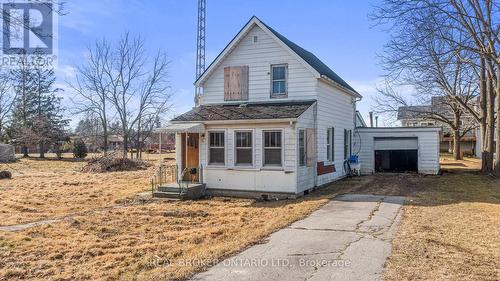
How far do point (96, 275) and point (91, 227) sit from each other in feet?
12.7

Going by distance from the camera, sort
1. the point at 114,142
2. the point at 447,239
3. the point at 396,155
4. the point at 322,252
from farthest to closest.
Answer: the point at 114,142, the point at 396,155, the point at 447,239, the point at 322,252

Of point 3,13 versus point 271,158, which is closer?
point 3,13

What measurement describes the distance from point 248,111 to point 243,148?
1.52m

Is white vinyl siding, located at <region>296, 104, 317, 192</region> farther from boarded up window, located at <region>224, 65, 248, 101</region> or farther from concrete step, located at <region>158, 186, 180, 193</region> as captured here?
concrete step, located at <region>158, 186, 180, 193</region>

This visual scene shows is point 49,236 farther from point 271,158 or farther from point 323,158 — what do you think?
point 323,158

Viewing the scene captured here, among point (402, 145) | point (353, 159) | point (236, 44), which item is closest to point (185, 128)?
point (236, 44)

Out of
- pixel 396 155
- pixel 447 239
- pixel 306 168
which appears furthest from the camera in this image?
pixel 396 155

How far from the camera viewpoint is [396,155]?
2495cm

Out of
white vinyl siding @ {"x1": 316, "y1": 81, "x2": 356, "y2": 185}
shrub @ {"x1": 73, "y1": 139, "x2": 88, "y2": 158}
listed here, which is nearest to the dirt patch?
white vinyl siding @ {"x1": 316, "y1": 81, "x2": 356, "y2": 185}

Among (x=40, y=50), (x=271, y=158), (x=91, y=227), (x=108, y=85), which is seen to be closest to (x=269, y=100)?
(x=271, y=158)

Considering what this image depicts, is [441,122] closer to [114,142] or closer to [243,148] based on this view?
[243,148]

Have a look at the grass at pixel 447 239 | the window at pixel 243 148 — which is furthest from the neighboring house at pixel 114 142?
the grass at pixel 447 239

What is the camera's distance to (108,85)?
39875 millimetres

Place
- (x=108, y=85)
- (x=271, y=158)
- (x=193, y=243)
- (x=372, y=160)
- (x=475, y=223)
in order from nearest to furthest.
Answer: (x=193, y=243)
(x=475, y=223)
(x=271, y=158)
(x=372, y=160)
(x=108, y=85)
